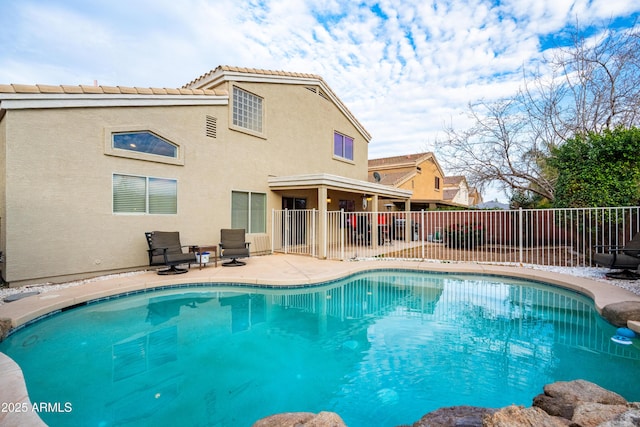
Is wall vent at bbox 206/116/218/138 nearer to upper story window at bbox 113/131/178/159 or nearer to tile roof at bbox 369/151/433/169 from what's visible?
upper story window at bbox 113/131/178/159

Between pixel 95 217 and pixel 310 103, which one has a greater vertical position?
pixel 310 103

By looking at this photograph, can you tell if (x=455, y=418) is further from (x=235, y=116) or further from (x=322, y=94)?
(x=322, y=94)

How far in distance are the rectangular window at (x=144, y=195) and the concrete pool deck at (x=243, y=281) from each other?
6.36ft

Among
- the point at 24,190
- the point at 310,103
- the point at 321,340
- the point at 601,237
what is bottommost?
the point at 321,340

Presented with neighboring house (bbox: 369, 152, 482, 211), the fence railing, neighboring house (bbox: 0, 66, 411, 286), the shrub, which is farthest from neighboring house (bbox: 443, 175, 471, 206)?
neighboring house (bbox: 0, 66, 411, 286)

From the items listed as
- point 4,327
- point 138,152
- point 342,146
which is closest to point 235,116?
point 138,152

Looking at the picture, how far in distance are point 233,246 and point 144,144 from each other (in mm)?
4184

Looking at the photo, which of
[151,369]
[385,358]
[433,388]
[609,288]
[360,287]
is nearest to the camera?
[433,388]

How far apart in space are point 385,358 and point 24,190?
28.5 feet

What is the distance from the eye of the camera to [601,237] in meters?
9.84

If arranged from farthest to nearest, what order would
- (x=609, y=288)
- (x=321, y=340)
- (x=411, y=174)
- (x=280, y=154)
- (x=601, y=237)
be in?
(x=411, y=174), (x=280, y=154), (x=601, y=237), (x=609, y=288), (x=321, y=340)

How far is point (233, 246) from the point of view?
10.3 m

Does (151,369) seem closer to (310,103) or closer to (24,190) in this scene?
(24,190)

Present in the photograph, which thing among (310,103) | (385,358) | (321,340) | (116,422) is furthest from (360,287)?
(310,103)
